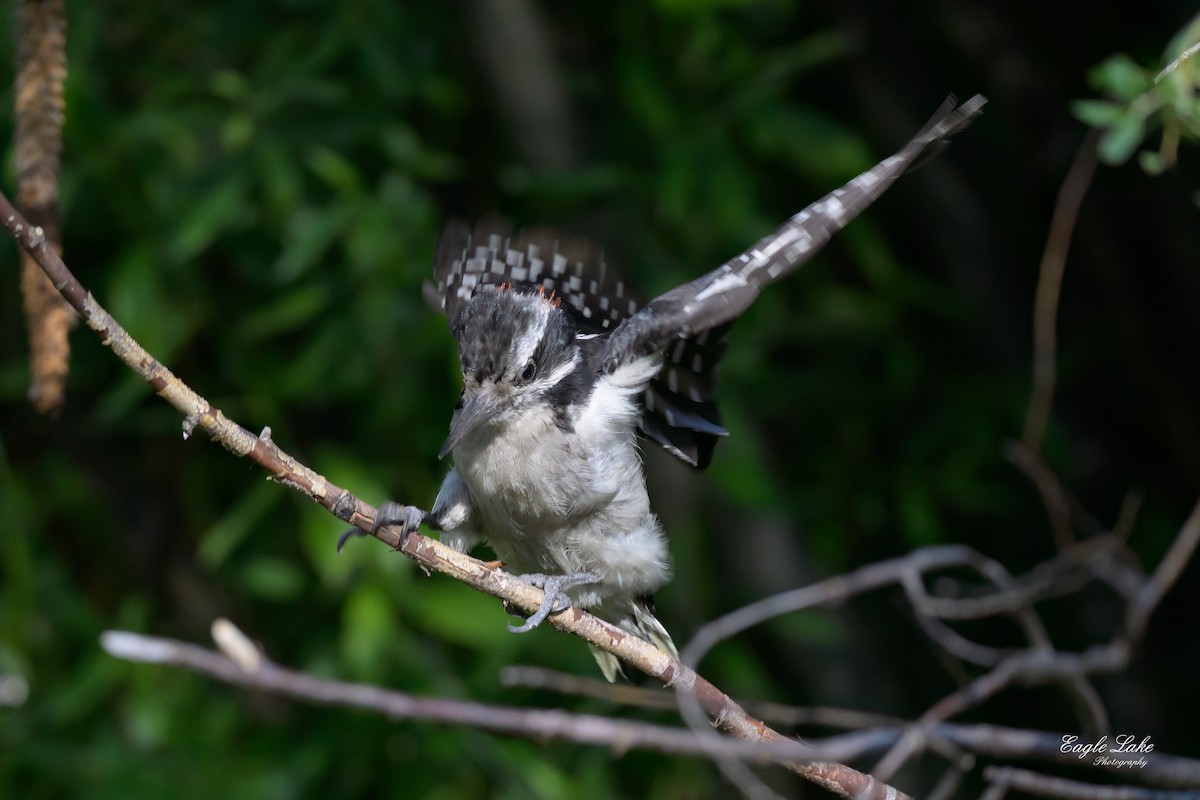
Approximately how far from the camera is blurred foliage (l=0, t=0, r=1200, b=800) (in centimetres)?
345

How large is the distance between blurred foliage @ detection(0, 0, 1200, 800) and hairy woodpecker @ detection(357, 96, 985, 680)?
0.63 meters

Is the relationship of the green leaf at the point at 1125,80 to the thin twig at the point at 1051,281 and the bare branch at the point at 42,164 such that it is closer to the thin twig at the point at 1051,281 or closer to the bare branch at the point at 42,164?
the thin twig at the point at 1051,281

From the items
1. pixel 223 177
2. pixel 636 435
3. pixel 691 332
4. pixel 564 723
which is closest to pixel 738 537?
pixel 636 435

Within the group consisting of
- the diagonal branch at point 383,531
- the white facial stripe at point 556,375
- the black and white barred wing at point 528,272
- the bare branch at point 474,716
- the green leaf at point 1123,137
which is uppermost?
the black and white barred wing at point 528,272

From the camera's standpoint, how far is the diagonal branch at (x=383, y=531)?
1.48 meters

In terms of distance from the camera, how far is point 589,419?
8.83 feet

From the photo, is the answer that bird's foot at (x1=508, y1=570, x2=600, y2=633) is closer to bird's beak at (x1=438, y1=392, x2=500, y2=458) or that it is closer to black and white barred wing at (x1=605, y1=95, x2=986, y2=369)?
bird's beak at (x1=438, y1=392, x2=500, y2=458)

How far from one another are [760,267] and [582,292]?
0.83 m

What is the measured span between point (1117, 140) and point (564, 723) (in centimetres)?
157

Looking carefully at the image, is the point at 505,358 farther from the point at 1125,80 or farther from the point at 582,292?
the point at 1125,80

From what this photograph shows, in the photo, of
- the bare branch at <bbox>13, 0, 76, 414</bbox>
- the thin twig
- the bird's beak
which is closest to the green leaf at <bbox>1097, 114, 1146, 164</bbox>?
the thin twig

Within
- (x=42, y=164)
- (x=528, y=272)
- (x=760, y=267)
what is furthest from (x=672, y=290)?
(x=42, y=164)

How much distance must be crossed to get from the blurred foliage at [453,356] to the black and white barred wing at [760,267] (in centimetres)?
88

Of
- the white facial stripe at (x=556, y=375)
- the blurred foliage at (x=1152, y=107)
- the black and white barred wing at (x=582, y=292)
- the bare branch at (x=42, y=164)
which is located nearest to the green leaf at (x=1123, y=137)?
the blurred foliage at (x=1152, y=107)
